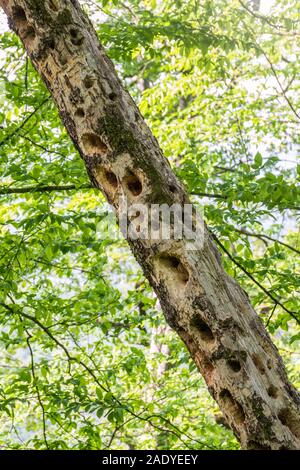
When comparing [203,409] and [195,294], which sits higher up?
[203,409]

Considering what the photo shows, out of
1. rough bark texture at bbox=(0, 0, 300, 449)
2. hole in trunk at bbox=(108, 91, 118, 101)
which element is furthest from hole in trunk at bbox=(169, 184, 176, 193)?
hole in trunk at bbox=(108, 91, 118, 101)

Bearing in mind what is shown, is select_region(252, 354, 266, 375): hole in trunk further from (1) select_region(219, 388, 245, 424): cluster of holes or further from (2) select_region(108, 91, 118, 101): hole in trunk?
(2) select_region(108, 91, 118, 101): hole in trunk

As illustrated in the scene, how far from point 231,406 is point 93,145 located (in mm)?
1074

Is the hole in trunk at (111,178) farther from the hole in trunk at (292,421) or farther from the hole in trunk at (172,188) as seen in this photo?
the hole in trunk at (292,421)

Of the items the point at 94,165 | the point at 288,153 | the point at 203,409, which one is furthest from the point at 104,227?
the point at 288,153

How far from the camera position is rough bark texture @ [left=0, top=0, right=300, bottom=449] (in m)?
1.85

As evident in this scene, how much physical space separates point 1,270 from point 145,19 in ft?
8.25

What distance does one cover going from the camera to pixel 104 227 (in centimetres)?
468

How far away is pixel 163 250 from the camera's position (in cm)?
199

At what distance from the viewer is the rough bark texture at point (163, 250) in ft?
6.06

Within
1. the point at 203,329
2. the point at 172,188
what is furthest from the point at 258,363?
the point at 172,188

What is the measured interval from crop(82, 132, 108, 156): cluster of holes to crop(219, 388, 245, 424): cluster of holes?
3.20ft

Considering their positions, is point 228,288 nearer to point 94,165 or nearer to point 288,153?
point 94,165
